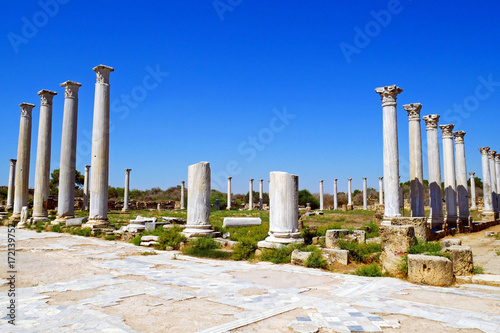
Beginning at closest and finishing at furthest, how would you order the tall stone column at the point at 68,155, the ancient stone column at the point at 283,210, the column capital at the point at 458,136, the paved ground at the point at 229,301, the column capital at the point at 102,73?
1. the paved ground at the point at 229,301
2. the ancient stone column at the point at 283,210
3. the column capital at the point at 102,73
4. the tall stone column at the point at 68,155
5. the column capital at the point at 458,136

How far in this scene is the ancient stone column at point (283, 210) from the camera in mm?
9797

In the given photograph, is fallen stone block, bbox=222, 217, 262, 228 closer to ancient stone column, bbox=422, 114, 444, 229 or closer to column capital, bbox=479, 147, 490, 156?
ancient stone column, bbox=422, 114, 444, 229

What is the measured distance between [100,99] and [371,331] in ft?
45.7

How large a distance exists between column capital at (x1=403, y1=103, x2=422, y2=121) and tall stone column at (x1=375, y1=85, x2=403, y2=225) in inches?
111

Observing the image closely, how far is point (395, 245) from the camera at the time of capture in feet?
24.6

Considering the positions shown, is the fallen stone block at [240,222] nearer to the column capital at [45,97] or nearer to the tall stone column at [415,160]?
the tall stone column at [415,160]

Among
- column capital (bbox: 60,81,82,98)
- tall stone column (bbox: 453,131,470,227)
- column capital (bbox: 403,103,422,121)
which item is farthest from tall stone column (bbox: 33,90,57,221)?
tall stone column (bbox: 453,131,470,227)

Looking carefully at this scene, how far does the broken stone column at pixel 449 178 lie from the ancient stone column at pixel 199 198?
1317 centimetres

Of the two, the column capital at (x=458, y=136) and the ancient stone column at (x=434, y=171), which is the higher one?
the column capital at (x=458, y=136)

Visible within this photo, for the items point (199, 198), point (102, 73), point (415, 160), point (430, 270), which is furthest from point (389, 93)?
→ point (102, 73)

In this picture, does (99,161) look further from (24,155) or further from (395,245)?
(395,245)

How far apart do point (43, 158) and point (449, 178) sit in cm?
2098

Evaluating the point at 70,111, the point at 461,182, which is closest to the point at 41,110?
the point at 70,111

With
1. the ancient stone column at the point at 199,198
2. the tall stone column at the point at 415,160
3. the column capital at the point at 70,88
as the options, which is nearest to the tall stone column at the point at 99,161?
the column capital at the point at 70,88
